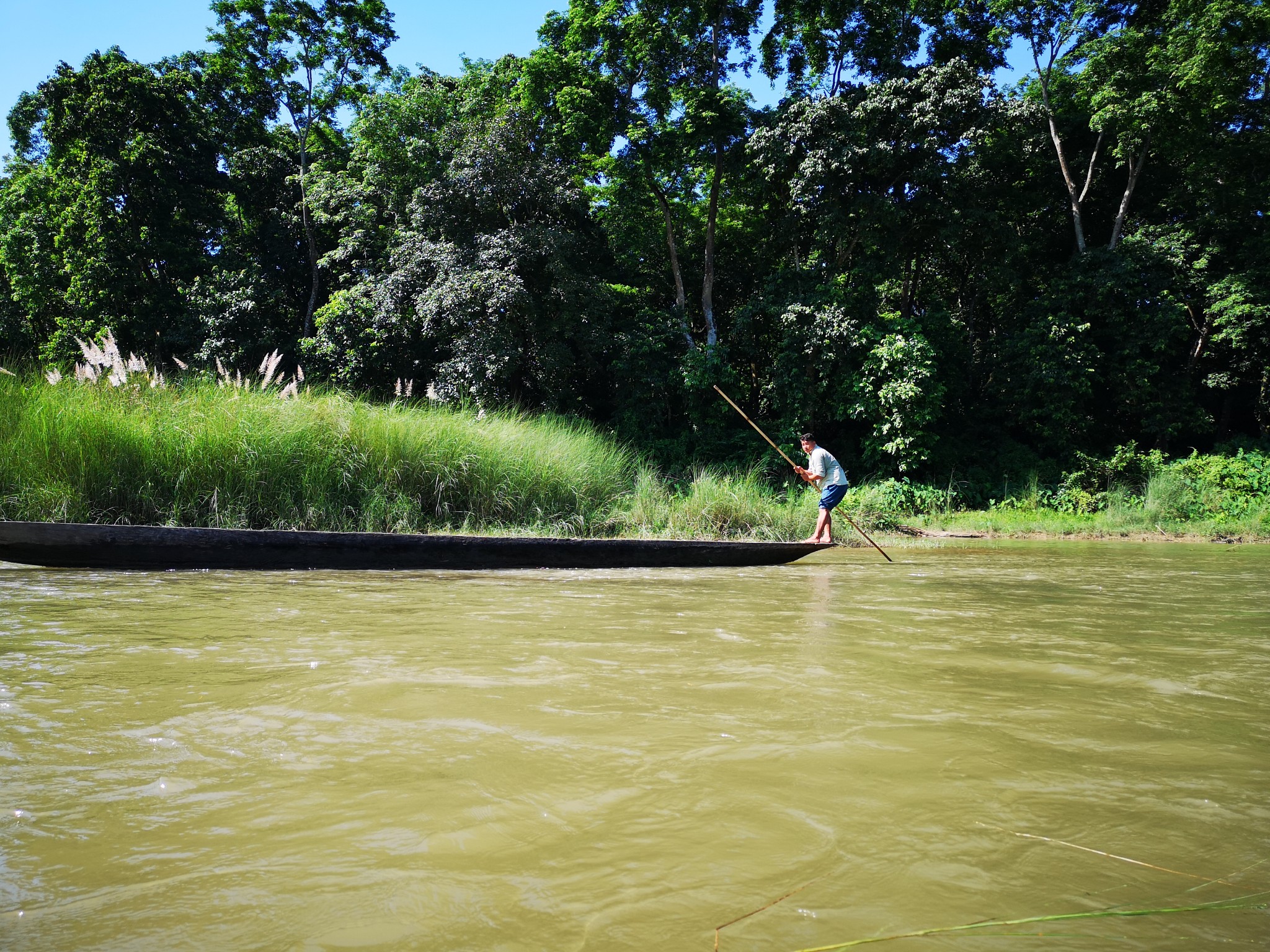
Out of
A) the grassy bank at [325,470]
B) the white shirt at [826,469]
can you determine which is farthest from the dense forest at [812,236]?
the white shirt at [826,469]

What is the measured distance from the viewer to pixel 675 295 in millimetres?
17656

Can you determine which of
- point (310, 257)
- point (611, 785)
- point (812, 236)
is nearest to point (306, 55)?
point (310, 257)

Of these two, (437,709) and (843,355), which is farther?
(843,355)

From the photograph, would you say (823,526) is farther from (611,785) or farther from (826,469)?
(611,785)

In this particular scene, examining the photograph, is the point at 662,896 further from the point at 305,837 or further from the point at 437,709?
the point at 437,709

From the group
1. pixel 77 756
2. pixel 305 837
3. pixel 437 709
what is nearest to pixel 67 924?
pixel 305 837

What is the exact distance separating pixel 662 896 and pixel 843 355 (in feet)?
44.8

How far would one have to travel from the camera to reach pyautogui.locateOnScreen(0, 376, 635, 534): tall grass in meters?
6.09

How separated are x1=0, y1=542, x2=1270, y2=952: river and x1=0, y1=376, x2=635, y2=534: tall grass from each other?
3.05 metres

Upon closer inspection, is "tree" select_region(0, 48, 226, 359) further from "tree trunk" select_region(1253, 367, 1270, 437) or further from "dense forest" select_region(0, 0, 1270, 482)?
"tree trunk" select_region(1253, 367, 1270, 437)

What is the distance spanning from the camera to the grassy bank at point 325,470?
613 cm

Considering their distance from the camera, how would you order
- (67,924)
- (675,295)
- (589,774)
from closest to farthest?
(67,924) → (589,774) → (675,295)

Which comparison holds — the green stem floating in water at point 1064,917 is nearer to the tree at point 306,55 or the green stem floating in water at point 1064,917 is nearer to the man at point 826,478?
the man at point 826,478

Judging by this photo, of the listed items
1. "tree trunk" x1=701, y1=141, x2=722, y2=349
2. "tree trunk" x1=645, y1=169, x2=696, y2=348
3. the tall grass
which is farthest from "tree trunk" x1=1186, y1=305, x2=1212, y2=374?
the tall grass
